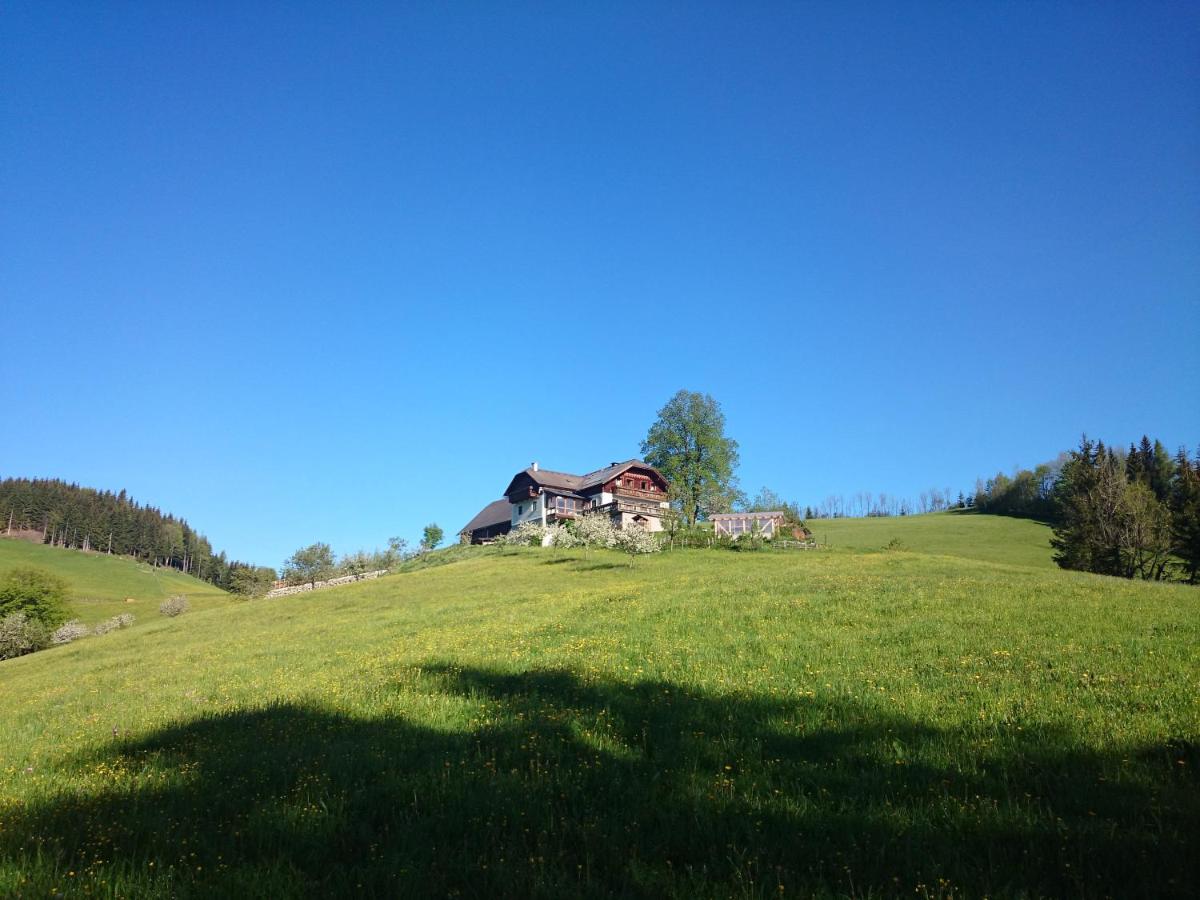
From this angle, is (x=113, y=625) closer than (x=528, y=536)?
Yes

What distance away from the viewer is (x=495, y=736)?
327 inches

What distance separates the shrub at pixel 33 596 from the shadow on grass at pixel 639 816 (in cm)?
7251

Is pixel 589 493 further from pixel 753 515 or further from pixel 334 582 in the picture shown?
pixel 334 582

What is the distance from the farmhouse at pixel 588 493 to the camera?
266 ft

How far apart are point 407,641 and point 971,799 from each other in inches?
633

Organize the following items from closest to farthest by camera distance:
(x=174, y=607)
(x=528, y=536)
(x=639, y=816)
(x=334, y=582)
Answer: (x=639, y=816) → (x=174, y=607) → (x=528, y=536) → (x=334, y=582)

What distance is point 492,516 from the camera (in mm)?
97812

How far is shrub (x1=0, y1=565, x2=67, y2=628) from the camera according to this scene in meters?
61.5

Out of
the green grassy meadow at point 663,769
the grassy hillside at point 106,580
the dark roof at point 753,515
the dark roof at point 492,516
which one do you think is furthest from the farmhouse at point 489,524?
the green grassy meadow at point 663,769

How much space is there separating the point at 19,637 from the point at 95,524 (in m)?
127

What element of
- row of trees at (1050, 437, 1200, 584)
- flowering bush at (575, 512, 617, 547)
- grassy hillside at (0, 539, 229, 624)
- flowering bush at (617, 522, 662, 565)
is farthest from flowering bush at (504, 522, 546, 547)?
grassy hillside at (0, 539, 229, 624)

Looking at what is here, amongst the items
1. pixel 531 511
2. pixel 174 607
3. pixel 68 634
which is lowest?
pixel 68 634

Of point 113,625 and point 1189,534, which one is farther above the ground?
point 1189,534

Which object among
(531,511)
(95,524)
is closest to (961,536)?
(531,511)
